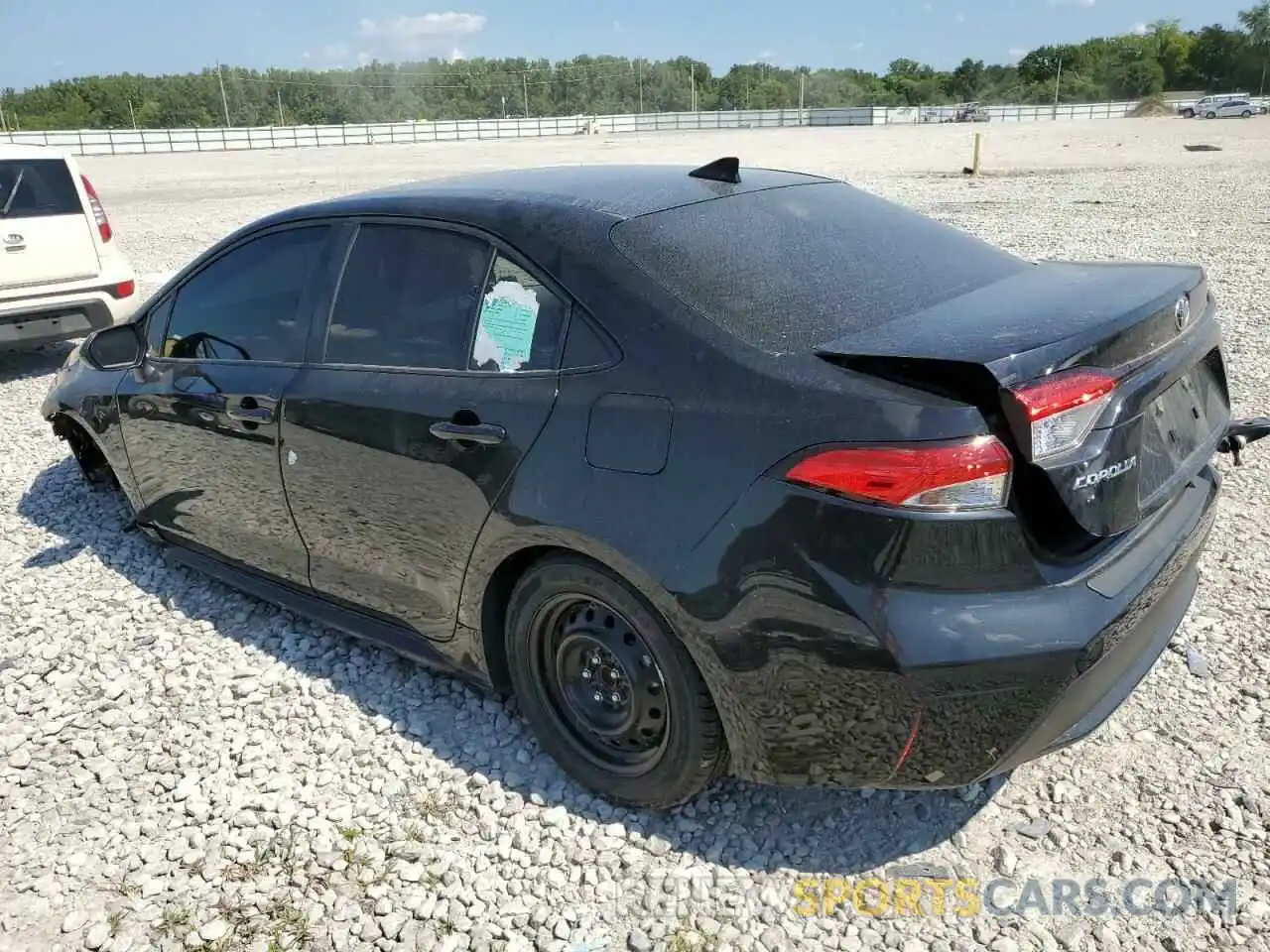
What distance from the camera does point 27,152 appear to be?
305 inches

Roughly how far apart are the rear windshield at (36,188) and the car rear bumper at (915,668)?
757cm

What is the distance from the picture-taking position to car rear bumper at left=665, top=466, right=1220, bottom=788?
2043mm

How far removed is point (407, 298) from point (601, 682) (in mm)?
1362

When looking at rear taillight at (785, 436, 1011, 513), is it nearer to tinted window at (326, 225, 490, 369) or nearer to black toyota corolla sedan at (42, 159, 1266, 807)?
black toyota corolla sedan at (42, 159, 1266, 807)

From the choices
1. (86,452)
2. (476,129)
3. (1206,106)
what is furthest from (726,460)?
(476,129)

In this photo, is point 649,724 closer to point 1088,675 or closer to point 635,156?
point 1088,675

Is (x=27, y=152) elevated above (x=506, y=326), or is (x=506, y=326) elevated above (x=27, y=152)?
(x=27, y=152)

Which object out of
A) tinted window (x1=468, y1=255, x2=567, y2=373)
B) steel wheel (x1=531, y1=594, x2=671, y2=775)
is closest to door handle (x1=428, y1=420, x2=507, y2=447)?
tinted window (x1=468, y1=255, x2=567, y2=373)

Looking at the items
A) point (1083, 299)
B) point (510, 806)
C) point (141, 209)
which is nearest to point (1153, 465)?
point (1083, 299)

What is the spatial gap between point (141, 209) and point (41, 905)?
20.8 metres

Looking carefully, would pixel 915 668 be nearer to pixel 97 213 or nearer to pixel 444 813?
pixel 444 813

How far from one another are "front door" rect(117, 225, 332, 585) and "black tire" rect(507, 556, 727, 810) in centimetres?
115

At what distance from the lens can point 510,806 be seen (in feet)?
9.10

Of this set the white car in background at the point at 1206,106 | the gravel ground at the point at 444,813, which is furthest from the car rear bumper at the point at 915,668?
the white car in background at the point at 1206,106
